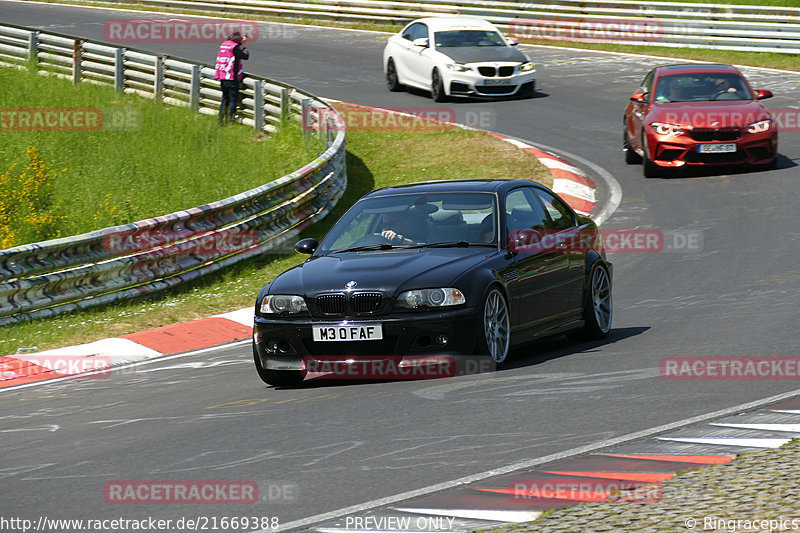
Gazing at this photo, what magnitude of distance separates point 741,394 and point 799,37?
25.3 metres

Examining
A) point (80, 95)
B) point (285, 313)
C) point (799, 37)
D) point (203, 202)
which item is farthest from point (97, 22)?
point (285, 313)

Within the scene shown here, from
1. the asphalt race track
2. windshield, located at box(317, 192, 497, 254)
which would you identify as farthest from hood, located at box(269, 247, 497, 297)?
the asphalt race track

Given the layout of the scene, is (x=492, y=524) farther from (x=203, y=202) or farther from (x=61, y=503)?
(x=203, y=202)

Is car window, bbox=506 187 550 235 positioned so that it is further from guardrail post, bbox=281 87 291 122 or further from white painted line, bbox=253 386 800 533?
guardrail post, bbox=281 87 291 122

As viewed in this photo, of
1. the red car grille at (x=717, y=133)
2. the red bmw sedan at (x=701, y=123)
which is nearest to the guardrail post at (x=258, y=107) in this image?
the red bmw sedan at (x=701, y=123)

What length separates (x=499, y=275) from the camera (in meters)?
9.11

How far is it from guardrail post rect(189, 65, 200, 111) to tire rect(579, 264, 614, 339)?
15969 millimetres

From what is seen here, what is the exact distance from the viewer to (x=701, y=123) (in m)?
18.8

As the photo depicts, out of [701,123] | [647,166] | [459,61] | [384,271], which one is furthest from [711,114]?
[384,271]

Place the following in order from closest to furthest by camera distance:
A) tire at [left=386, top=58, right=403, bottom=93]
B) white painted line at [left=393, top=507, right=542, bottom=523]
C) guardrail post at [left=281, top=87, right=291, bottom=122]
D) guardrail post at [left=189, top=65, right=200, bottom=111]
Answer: white painted line at [left=393, top=507, right=542, bottom=523]
guardrail post at [left=281, top=87, right=291, bottom=122]
guardrail post at [left=189, top=65, right=200, bottom=111]
tire at [left=386, top=58, right=403, bottom=93]

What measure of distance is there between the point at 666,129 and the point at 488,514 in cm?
1438

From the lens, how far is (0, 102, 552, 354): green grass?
1219 centimetres

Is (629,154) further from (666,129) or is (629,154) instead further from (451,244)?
(451,244)

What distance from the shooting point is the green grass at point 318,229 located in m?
12.2
